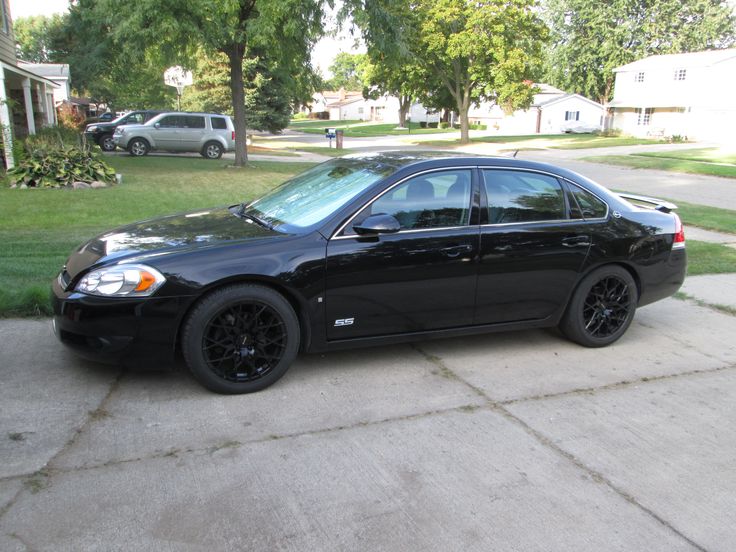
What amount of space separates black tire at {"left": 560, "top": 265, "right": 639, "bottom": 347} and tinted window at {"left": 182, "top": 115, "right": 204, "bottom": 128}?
22584 mm

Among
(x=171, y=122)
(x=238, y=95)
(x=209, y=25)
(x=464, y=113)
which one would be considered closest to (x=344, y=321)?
(x=209, y=25)

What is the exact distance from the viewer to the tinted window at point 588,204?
512 centimetres

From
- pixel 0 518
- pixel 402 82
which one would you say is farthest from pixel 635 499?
pixel 402 82

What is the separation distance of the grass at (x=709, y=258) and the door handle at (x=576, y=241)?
351cm

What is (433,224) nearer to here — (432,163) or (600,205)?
(432,163)

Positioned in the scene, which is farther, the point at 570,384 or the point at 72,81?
the point at 72,81

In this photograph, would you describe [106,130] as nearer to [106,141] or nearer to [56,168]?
[106,141]

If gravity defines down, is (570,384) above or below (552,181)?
below

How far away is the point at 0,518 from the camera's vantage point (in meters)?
2.77

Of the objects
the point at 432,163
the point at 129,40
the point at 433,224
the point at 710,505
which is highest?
the point at 129,40

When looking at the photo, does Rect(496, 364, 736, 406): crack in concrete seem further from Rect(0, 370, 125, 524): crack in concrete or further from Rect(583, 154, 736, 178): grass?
Rect(583, 154, 736, 178): grass

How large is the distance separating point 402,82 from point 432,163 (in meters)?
37.9

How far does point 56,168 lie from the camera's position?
44.2 feet

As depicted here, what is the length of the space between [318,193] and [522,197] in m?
1.59
